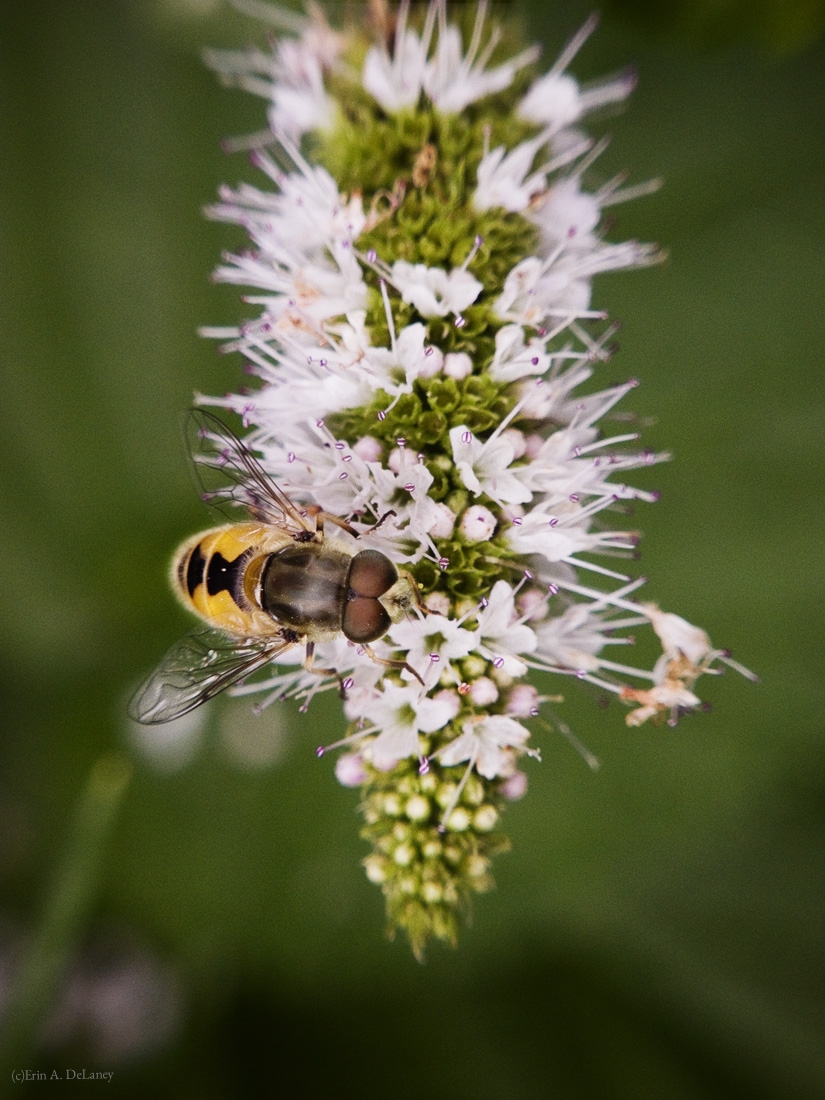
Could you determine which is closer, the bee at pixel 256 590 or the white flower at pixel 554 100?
the bee at pixel 256 590

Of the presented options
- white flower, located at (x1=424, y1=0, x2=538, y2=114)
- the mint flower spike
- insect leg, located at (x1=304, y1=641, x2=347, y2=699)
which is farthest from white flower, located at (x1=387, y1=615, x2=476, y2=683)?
white flower, located at (x1=424, y1=0, x2=538, y2=114)

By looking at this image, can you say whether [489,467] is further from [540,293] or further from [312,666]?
[312,666]

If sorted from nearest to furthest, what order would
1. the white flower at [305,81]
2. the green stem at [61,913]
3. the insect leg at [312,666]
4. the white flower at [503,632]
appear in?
1. the white flower at [503,632]
2. the insect leg at [312,666]
3. the white flower at [305,81]
4. the green stem at [61,913]

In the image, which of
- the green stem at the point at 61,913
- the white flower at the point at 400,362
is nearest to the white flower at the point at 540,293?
the white flower at the point at 400,362

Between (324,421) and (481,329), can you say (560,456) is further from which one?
(324,421)

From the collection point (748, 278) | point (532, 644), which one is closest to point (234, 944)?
point (532, 644)

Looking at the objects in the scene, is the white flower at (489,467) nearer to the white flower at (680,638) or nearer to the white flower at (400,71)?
the white flower at (680,638)

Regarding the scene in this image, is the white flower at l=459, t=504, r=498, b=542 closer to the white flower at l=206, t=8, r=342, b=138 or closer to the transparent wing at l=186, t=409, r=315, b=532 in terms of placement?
the transparent wing at l=186, t=409, r=315, b=532
